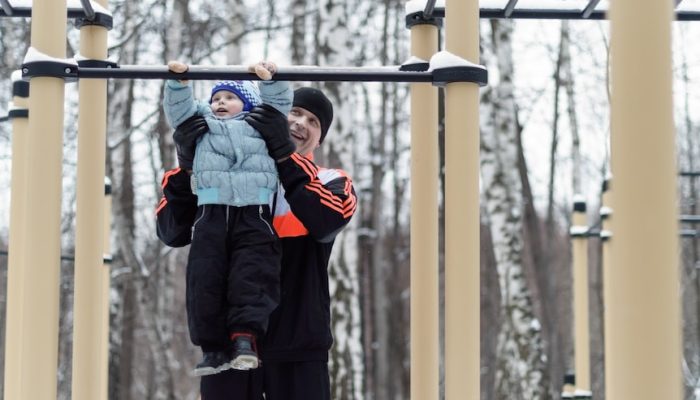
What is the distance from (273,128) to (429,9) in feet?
2.40

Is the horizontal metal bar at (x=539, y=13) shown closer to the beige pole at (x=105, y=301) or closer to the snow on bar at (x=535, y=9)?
the snow on bar at (x=535, y=9)

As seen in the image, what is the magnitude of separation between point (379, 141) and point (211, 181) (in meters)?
15.5

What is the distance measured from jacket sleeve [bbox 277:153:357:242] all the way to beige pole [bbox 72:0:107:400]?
552 mm

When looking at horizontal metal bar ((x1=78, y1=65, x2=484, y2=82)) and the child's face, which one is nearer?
horizontal metal bar ((x1=78, y1=65, x2=484, y2=82))

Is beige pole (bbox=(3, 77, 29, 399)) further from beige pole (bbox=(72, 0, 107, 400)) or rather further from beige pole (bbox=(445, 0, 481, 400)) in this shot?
beige pole (bbox=(445, 0, 481, 400))

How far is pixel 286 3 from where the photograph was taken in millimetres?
14266

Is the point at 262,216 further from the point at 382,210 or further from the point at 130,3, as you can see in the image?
the point at 382,210

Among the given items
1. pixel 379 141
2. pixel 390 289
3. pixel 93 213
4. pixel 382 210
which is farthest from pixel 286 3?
pixel 93 213

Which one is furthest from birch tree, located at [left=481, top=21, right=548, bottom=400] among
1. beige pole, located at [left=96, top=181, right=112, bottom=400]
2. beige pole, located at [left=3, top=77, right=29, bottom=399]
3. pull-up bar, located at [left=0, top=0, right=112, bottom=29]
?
pull-up bar, located at [left=0, top=0, right=112, bottom=29]

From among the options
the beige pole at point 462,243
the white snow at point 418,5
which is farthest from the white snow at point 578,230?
the beige pole at point 462,243

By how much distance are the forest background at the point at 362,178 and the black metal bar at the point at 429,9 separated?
5.18 meters

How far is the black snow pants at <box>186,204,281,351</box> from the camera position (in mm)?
2742

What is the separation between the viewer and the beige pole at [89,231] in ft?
9.81

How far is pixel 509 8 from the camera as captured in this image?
3266mm
